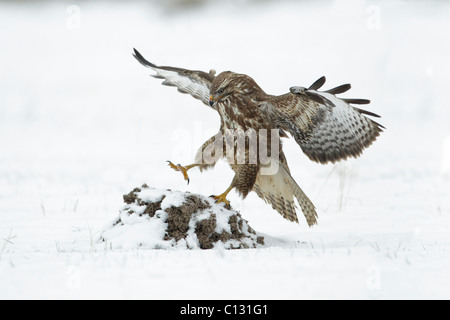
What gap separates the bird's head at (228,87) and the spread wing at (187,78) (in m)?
0.75

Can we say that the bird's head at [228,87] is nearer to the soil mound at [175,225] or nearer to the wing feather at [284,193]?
the wing feather at [284,193]

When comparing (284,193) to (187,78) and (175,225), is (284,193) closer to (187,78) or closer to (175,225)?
(175,225)

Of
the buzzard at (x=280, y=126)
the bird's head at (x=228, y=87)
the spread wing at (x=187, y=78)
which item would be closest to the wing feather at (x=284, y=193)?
the buzzard at (x=280, y=126)

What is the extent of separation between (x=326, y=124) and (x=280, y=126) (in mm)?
434

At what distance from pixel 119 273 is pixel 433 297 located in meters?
1.60

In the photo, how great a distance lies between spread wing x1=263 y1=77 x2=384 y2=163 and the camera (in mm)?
4688

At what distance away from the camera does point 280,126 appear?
4980 millimetres

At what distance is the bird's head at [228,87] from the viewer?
474cm

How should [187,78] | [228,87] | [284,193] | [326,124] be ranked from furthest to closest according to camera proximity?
1. [187,78]
2. [284,193]
3. [326,124]
4. [228,87]

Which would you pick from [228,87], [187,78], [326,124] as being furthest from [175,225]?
[187,78]

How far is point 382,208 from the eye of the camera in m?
7.02
